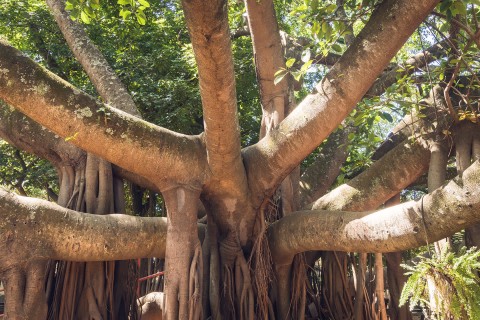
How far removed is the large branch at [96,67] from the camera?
474 centimetres

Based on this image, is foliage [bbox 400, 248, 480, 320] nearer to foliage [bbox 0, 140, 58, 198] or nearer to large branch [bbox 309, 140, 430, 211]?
large branch [bbox 309, 140, 430, 211]

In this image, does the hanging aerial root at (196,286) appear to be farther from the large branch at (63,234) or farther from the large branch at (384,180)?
the large branch at (384,180)

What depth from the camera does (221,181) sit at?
383 cm

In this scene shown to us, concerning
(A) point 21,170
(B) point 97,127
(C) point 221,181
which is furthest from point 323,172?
(A) point 21,170

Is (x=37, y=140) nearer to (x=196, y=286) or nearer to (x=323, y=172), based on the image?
(x=196, y=286)

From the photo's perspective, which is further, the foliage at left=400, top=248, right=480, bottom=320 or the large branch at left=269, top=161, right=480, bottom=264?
the large branch at left=269, top=161, right=480, bottom=264

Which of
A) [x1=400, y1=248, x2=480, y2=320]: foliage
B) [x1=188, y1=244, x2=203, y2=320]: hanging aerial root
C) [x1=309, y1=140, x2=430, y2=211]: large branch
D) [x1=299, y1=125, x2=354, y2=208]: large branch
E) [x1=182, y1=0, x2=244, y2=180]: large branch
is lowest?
[x1=400, y1=248, x2=480, y2=320]: foliage

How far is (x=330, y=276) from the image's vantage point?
180 inches

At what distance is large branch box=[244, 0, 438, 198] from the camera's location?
311 cm

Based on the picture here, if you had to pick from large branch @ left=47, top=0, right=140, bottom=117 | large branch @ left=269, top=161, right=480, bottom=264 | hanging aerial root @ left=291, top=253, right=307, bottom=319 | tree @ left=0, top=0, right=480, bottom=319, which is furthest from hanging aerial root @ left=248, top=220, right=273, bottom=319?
large branch @ left=47, top=0, right=140, bottom=117

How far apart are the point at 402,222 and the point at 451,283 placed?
65 centimetres

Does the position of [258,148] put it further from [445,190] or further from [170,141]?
[445,190]

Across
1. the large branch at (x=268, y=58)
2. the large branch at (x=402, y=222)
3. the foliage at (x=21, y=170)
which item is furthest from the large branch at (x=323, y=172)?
the foliage at (x=21, y=170)

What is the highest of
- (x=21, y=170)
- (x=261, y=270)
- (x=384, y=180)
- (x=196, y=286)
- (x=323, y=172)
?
(x=21, y=170)
